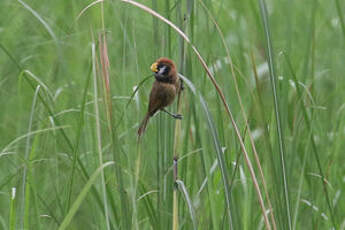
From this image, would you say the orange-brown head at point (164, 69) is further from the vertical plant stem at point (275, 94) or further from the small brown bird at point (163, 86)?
the vertical plant stem at point (275, 94)

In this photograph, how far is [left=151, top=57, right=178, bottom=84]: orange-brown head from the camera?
61.3 inches

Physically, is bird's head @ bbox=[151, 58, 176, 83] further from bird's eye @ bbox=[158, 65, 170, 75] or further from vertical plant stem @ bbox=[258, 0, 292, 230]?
vertical plant stem @ bbox=[258, 0, 292, 230]

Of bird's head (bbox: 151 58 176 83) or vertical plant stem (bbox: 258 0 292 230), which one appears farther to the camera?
bird's head (bbox: 151 58 176 83)

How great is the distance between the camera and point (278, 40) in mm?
3783

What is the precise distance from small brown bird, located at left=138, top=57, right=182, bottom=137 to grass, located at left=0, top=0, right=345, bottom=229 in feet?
0.13

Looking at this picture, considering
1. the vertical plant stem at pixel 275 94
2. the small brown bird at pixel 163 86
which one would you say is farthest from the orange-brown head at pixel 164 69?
the vertical plant stem at pixel 275 94

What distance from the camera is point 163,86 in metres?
1.62

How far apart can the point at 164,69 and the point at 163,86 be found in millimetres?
59

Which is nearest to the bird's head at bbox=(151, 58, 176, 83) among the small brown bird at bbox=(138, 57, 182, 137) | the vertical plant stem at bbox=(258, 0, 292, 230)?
the small brown bird at bbox=(138, 57, 182, 137)

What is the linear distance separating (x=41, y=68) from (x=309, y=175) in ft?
5.58

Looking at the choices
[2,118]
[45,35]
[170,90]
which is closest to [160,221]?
[170,90]

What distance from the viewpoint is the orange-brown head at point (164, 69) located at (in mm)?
1557

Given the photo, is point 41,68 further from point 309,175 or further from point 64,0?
point 309,175

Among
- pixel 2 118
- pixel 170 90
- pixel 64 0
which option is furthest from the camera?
pixel 64 0
